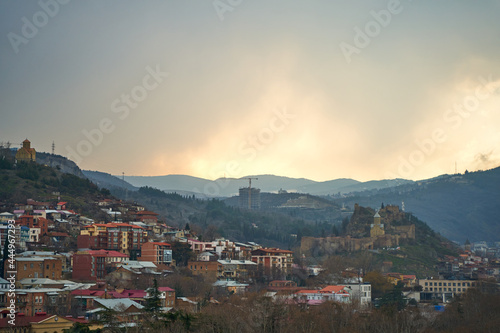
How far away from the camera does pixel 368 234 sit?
12438 centimetres

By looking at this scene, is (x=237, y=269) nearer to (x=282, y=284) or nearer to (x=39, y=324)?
(x=282, y=284)

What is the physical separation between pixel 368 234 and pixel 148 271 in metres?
56.2

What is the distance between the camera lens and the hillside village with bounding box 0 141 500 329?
57.1 meters

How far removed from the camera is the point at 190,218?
538ft

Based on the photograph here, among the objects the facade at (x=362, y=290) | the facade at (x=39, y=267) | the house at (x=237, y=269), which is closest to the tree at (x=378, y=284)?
the facade at (x=362, y=290)

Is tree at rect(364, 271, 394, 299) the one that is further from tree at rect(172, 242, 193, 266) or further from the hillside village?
tree at rect(172, 242, 193, 266)

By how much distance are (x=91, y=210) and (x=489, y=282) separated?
44503 mm

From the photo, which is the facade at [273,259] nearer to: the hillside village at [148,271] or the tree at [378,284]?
the hillside village at [148,271]

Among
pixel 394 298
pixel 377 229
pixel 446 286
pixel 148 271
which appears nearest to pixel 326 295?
pixel 394 298

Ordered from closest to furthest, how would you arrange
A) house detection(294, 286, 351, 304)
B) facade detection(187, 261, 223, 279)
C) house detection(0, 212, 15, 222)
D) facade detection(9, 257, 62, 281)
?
facade detection(9, 257, 62, 281), house detection(294, 286, 351, 304), facade detection(187, 261, 223, 279), house detection(0, 212, 15, 222)

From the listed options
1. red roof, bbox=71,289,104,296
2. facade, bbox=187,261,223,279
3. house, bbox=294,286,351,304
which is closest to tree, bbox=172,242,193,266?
facade, bbox=187,261,223,279

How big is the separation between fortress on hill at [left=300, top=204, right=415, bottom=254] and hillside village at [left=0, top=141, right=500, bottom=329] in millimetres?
269

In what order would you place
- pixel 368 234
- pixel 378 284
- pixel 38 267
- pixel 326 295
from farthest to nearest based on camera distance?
pixel 368 234, pixel 378 284, pixel 326 295, pixel 38 267

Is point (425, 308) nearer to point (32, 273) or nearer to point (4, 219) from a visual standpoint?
point (32, 273)
